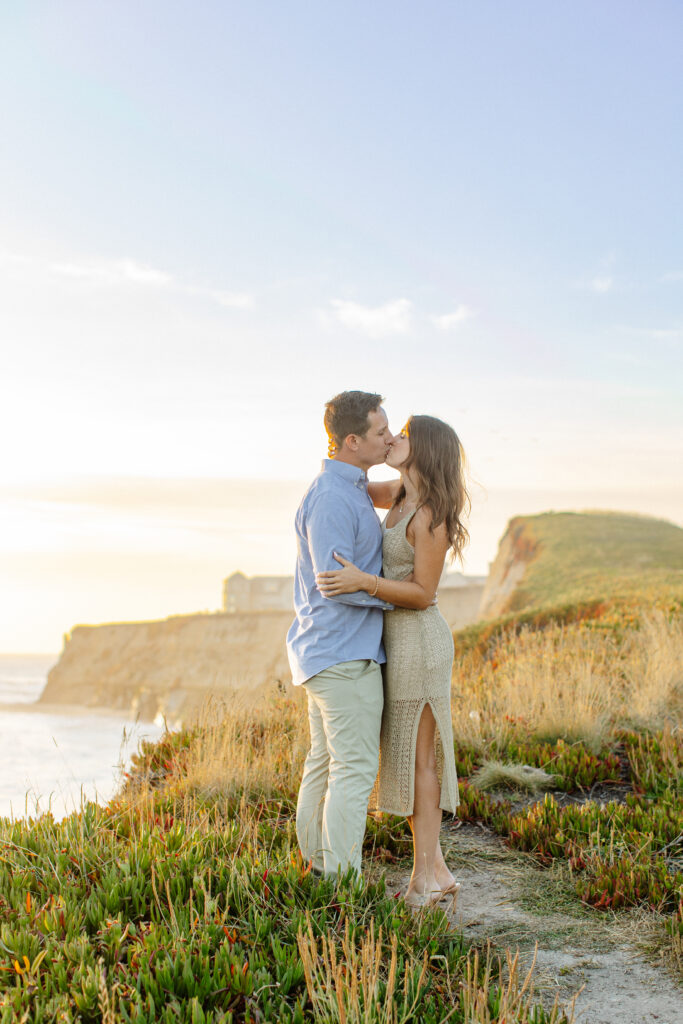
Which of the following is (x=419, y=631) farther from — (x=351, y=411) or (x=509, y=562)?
(x=509, y=562)

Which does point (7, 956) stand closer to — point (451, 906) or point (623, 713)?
point (451, 906)

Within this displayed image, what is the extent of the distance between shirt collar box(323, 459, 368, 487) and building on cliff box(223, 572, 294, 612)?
7366 centimetres

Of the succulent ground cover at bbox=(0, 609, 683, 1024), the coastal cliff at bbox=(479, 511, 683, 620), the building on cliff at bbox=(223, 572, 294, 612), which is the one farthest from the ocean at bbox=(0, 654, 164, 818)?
the building on cliff at bbox=(223, 572, 294, 612)

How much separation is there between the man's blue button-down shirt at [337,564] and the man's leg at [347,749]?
89mm

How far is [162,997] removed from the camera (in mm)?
3010

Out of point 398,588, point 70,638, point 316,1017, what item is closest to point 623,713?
point 398,588

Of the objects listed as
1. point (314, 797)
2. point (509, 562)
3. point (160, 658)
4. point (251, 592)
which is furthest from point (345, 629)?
point (251, 592)

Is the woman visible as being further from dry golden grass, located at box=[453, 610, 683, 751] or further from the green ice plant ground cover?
dry golden grass, located at box=[453, 610, 683, 751]

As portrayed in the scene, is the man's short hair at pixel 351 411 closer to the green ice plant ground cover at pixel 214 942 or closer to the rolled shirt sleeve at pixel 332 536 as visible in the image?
the rolled shirt sleeve at pixel 332 536

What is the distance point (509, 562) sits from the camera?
113ft

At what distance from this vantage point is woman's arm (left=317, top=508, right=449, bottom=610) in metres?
3.69

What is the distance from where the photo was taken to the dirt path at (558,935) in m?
3.42

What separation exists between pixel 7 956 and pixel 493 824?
3.49m

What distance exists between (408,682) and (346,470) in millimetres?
1167
